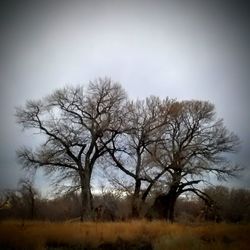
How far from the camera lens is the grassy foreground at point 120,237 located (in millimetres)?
11625

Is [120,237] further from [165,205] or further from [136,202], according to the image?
[165,205]

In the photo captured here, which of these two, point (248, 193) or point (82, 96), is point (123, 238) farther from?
point (248, 193)

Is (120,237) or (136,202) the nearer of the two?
(120,237)

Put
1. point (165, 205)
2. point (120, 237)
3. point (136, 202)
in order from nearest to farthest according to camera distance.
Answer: point (120, 237), point (136, 202), point (165, 205)

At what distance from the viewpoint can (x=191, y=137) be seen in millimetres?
22469

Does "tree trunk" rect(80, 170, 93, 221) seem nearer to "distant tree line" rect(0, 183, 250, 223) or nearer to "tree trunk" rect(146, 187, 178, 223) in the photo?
"distant tree line" rect(0, 183, 250, 223)

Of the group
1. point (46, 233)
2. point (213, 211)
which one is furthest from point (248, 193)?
point (46, 233)

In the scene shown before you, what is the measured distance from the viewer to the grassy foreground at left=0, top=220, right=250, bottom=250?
38.1 ft

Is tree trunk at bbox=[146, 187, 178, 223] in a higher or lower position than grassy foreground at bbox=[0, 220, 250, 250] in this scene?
higher

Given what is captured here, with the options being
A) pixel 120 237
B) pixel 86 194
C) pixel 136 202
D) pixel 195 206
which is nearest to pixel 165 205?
pixel 136 202

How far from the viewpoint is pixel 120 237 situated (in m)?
13.5

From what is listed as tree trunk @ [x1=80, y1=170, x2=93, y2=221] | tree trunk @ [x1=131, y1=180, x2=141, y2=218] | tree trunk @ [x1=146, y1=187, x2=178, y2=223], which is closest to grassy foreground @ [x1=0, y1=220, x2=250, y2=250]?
tree trunk @ [x1=80, y1=170, x2=93, y2=221]

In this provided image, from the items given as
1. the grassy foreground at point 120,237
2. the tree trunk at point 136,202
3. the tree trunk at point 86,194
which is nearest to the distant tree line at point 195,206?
the tree trunk at point 136,202

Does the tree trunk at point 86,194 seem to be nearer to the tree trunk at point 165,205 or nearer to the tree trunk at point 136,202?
the tree trunk at point 136,202
